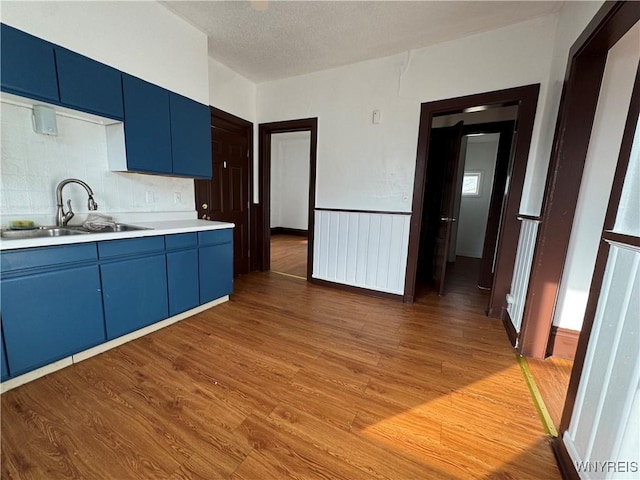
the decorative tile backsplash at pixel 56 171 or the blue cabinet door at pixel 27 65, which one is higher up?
the blue cabinet door at pixel 27 65

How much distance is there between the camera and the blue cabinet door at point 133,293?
1.76 metres

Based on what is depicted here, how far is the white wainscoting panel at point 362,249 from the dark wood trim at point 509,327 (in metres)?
0.97

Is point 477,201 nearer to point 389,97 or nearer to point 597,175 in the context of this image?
point 389,97

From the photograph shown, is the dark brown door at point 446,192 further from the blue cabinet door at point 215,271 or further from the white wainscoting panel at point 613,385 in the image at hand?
the blue cabinet door at point 215,271

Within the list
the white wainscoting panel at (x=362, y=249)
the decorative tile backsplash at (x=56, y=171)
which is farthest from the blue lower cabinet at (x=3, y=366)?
the white wainscoting panel at (x=362, y=249)

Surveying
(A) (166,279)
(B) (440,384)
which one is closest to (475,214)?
(B) (440,384)

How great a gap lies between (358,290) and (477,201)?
3.58 m

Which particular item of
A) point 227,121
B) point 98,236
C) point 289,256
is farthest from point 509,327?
point 227,121

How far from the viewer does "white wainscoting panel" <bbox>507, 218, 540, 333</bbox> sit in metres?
1.99

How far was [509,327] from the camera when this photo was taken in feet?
7.29

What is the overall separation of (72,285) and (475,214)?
5911mm

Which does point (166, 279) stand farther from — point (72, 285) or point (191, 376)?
point (191, 376)

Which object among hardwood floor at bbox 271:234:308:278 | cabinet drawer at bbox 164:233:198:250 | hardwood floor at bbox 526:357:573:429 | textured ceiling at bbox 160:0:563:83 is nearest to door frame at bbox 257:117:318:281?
hardwood floor at bbox 271:234:308:278

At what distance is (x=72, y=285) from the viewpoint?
1.57m
